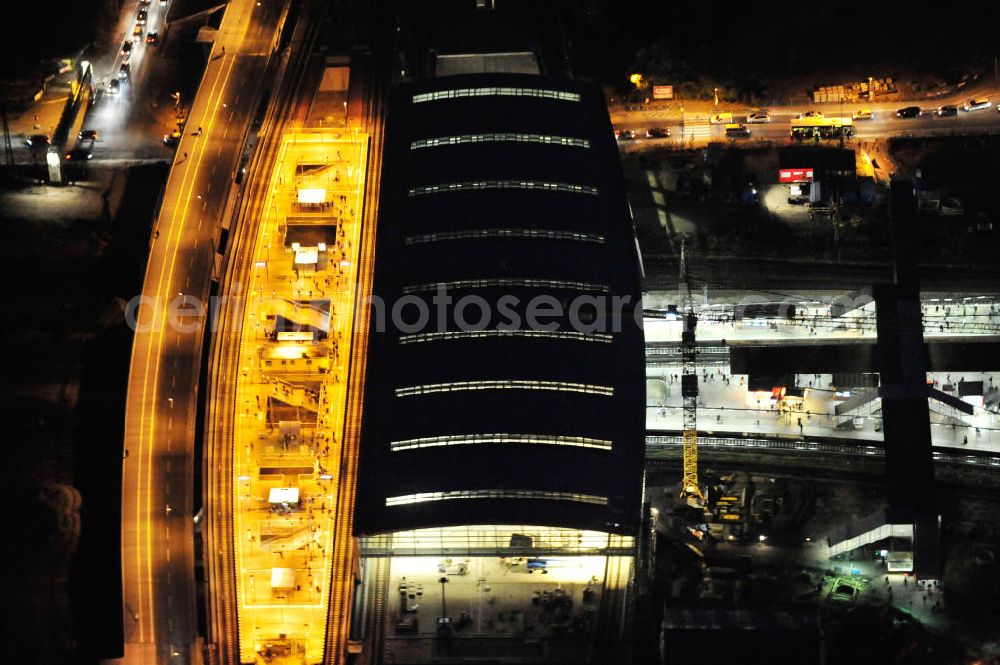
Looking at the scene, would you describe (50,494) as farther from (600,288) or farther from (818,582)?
(818,582)

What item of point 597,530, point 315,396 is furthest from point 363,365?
point 597,530


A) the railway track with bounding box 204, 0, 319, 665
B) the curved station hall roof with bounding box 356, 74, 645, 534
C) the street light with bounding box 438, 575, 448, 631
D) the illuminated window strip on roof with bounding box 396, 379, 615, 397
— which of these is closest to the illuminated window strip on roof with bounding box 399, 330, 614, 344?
the curved station hall roof with bounding box 356, 74, 645, 534

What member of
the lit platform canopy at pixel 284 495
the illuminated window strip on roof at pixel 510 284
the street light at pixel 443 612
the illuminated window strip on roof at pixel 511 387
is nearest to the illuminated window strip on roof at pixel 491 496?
the street light at pixel 443 612

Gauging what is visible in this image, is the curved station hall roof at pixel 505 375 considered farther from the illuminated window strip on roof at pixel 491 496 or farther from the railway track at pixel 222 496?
the railway track at pixel 222 496

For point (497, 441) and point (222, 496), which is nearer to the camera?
point (497, 441)

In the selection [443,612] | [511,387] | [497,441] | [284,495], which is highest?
[511,387]

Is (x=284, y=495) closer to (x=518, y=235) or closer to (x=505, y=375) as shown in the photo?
(x=505, y=375)

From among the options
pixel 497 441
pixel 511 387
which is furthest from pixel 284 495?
pixel 511 387
